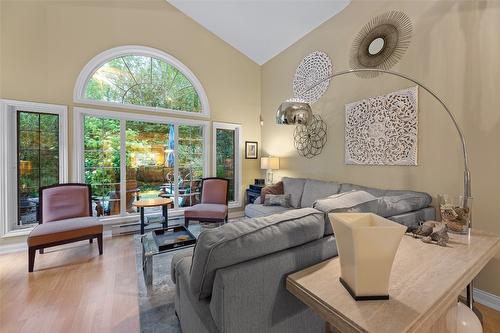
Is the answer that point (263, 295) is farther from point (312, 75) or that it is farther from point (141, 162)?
point (312, 75)

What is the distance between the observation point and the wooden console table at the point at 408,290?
75cm

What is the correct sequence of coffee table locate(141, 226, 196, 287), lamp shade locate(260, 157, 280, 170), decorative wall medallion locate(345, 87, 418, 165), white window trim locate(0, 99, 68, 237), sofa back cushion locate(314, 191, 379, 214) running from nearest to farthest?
sofa back cushion locate(314, 191, 379, 214) < coffee table locate(141, 226, 196, 287) < decorative wall medallion locate(345, 87, 418, 165) < white window trim locate(0, 99, 68, 237) < lamp shade locate(260, 157, 280, 170)

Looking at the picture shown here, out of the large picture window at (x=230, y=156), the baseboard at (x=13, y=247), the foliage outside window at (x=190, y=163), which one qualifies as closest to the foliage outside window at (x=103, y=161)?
the baseboard at (x=13, y=247)

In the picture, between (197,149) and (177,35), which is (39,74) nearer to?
(177,35)

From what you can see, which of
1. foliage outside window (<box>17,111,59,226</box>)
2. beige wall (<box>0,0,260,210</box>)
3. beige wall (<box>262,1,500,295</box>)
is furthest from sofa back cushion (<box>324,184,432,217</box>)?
foliage outside window (<box>17,111,59,226</box>)

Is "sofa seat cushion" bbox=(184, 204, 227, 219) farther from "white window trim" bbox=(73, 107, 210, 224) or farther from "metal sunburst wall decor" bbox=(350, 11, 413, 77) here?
"metal sunburst wall decor" bbox=(350, 11, 413, 77)

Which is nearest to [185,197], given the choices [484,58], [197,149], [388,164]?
[197,149]

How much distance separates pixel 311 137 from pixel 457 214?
2.54 meters

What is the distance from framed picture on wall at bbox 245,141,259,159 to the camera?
5.03 metres

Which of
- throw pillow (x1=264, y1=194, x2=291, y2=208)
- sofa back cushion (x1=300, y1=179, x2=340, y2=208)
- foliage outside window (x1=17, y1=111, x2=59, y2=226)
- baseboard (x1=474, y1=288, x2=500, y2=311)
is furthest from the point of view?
throw pillow (x1=264, y1=194, x2=291, y2=208)

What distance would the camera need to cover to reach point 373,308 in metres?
0.79

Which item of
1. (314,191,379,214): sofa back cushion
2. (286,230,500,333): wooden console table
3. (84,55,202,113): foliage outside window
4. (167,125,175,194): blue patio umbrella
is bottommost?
(286,230,500,333): wooden console table

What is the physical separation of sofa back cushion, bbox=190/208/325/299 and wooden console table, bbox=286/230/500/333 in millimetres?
168

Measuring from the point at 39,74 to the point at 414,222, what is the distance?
16.0 ft
